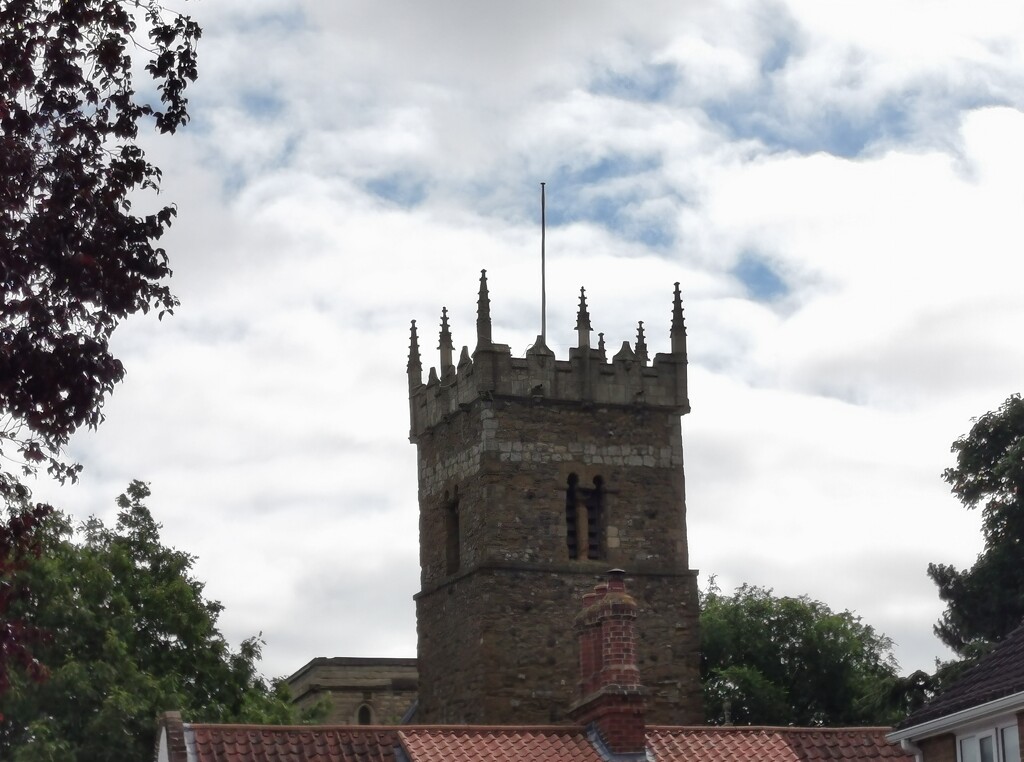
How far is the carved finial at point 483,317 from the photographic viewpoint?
52062mm

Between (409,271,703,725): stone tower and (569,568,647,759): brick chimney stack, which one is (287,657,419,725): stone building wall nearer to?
(409,271,703,725): stone tower

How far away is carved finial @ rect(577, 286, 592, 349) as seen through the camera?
53.3 m

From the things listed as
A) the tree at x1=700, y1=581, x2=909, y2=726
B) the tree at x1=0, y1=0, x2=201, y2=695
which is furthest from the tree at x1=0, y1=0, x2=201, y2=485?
the tree at x1=700, y1=581, x2=909, y2=726

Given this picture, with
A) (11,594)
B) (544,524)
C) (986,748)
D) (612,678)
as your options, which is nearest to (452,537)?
(544,524)

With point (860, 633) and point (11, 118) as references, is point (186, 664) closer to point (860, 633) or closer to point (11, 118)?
point (860, 633)

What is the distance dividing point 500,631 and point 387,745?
51.6 ft

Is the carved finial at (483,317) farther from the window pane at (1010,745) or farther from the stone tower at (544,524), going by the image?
the window pane at (1010,745)

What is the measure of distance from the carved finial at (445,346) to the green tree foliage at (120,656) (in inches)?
316

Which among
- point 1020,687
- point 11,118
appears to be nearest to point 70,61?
point 11,118

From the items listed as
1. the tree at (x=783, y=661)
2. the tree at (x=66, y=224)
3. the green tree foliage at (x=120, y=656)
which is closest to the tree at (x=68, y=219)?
the tree at (x=66, y=224)

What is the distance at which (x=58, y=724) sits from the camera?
4759cm

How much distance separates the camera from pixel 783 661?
6844 centimetres

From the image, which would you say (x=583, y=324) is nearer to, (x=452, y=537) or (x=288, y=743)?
(x=452, y=537)

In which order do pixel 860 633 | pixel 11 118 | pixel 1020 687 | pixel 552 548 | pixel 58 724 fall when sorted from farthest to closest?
pixel 860 633
pixel 552 548
pixel 58 724
pixel 1020 687
pixel 11 118
